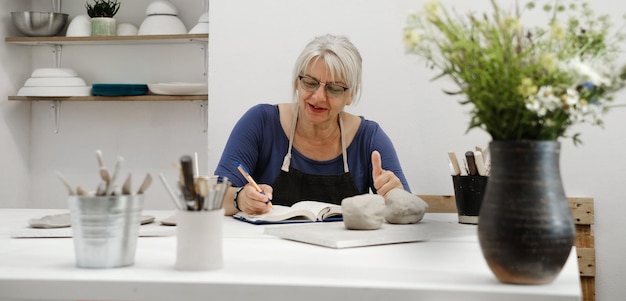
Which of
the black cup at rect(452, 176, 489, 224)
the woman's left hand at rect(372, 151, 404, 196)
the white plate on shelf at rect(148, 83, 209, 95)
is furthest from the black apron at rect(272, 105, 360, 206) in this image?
the white plate on shelf at rect(148, 83, 209, 95)

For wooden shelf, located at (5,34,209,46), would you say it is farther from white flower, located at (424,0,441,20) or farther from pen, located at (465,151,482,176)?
white flower, located at (424,0,441,20)

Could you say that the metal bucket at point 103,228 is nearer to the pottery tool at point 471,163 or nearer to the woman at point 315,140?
the pottery tool at point 471,163

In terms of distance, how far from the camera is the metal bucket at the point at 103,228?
4.16 ft

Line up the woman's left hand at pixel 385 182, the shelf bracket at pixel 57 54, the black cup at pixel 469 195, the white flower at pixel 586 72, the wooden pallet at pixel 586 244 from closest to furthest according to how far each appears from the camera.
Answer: the white flower at pixel 586 72 → the black cup at pixel 469 195 → the woman's left hand at pixel 385 182 → the wooden pallet at pixel 586 244 → the shelf bracket at pixel 57 54

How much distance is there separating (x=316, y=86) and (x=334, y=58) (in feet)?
0.40

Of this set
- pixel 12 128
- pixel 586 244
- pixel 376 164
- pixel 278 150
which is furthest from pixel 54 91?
pixel 586 244

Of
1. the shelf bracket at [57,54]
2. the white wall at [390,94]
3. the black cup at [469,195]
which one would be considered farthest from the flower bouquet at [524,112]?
the shelf bracket at [57,54]

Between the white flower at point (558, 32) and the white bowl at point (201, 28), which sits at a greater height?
the white bowl at point (201, 28)

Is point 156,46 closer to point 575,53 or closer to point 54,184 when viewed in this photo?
point 54,184

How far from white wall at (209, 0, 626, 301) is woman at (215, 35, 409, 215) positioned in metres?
0.44

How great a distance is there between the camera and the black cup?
209 cm

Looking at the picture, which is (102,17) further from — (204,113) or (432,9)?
(432,9)

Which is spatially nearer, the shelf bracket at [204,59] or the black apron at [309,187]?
the black apron at [309,187]

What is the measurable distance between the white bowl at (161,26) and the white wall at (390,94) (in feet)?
1.41
